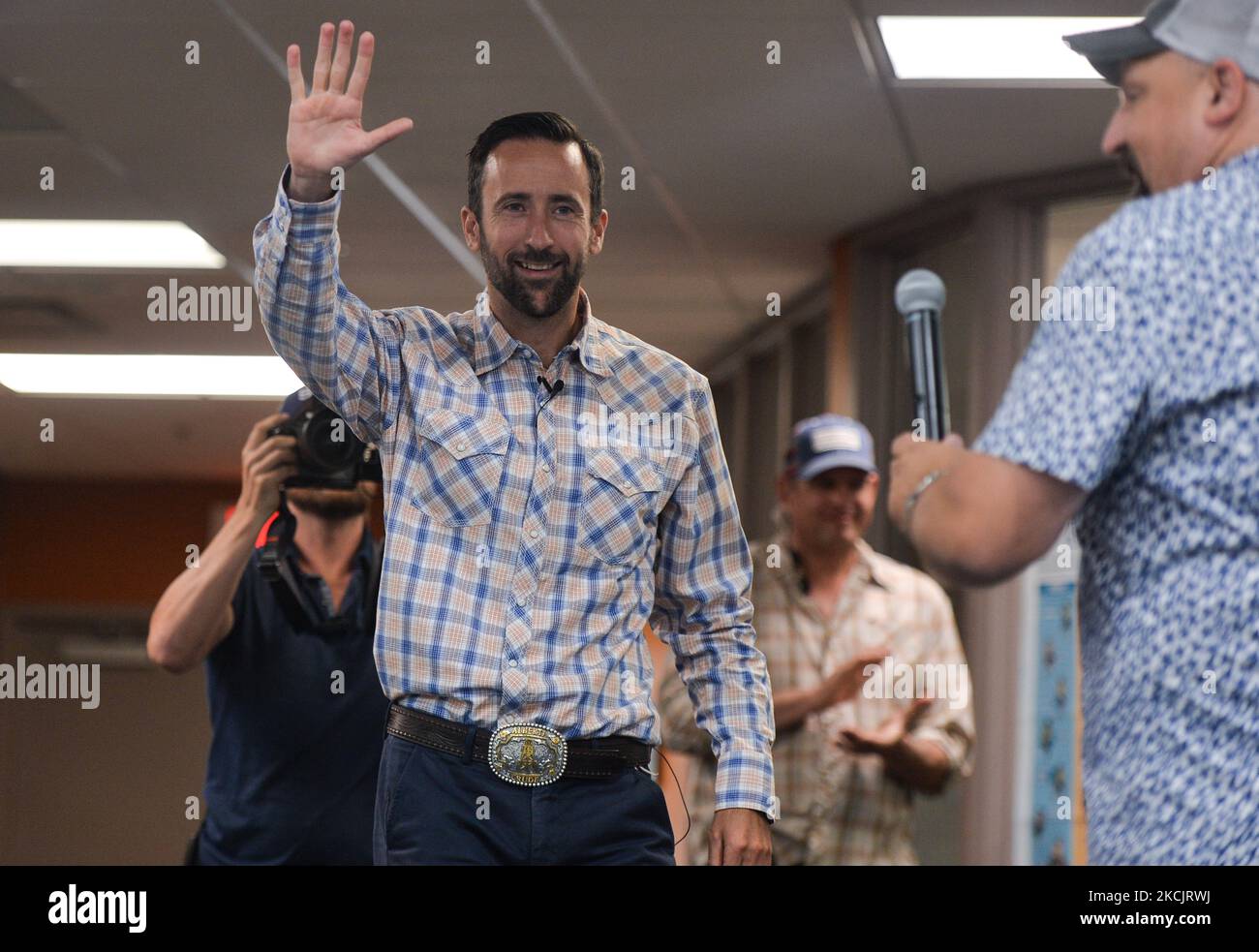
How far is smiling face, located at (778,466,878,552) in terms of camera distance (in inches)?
99.8

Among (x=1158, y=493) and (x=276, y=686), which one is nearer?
(x=1158, y=493)

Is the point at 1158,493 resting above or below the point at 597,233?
below

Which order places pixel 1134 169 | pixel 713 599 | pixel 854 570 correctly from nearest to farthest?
1. pixel 1134 169
2. pixel 713 599
3. pixel 854 570

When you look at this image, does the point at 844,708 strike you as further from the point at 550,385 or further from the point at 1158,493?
the point at 1158,493

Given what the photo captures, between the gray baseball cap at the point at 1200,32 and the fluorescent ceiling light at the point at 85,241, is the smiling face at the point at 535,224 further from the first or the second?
the fluorescent ceiling light at the point at 85,241

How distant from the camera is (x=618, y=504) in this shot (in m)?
1.53

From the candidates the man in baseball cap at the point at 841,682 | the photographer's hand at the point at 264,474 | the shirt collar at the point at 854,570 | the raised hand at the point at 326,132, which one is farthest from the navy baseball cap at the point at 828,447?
the raised hand at the point at 326,132

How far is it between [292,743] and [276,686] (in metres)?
0.08

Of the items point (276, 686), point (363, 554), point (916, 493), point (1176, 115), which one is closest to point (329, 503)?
point (363, 554)

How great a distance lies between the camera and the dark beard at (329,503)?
2.07 metres

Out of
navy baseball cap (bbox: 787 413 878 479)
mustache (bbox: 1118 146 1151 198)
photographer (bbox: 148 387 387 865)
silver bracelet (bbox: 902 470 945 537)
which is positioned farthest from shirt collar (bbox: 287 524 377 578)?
mustache (bbox: 1118 146 1151 198)

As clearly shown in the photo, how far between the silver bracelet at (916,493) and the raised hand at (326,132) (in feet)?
2.06

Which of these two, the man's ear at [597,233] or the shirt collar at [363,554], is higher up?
the man's ear at [597,233]

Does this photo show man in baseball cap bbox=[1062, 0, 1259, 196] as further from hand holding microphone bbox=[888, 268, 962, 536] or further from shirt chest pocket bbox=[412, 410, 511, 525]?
shirt chest pocket bbox=[412, 410, 511, 525]
